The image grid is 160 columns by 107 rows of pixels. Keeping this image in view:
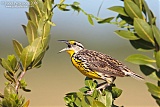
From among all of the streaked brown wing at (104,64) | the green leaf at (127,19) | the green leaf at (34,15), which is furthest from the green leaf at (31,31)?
the streaked brown wing at (104,64)

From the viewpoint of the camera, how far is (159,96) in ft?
0.80

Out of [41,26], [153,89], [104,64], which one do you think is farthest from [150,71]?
[104,64]

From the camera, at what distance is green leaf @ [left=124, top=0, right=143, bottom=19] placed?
24 cm

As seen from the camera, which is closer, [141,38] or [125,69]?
[141,38]

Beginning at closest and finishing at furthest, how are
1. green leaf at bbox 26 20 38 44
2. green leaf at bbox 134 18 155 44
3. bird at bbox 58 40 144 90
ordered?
1. green leaf at bbox 134 18 155 44
2. green leaf at bbox 26 20 38 44
3. bird at bbox 58 40 144 90

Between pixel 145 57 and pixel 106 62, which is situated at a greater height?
pixel 145 57

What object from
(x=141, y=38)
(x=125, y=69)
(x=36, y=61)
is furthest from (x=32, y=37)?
(x=125, y=69)

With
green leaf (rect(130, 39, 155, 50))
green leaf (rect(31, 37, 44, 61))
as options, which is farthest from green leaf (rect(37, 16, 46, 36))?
green leaf (rect(130, 39, 155, 50))

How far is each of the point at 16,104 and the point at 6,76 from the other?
40mm

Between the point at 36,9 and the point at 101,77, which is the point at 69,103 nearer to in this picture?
the point at 36,9

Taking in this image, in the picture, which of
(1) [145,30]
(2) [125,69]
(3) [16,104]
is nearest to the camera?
(1) [145,30]

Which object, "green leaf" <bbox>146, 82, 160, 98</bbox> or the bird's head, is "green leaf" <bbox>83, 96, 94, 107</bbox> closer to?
"green leaf" <bbox>146, 82, 160, 98</bbox>

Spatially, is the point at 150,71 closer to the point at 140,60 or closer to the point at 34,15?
the point at 140,60

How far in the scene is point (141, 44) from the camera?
248 mm
